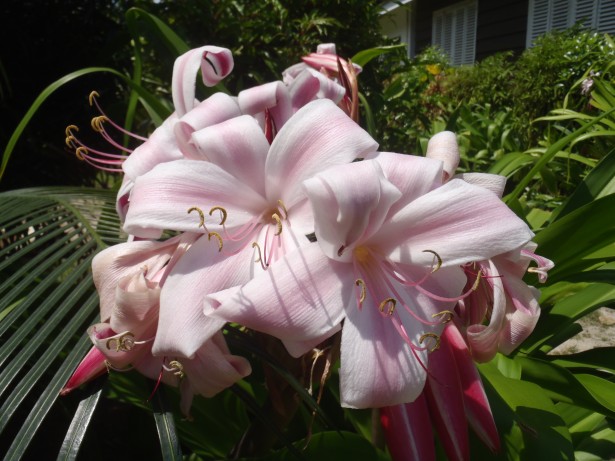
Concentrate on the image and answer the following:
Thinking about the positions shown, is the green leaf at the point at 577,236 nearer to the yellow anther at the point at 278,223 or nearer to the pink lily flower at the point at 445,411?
the pink lily flower at the point at 445,411

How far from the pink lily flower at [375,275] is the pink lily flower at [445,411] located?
5 centimetres

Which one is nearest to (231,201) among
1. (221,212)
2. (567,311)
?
(221,212)

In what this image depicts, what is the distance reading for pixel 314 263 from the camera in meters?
0.45

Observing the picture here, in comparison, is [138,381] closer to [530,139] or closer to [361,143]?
[361,143]

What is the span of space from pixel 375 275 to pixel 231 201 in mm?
163

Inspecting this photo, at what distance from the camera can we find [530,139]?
4840 mm

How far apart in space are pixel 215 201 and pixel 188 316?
12 cm

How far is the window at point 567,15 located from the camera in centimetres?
621

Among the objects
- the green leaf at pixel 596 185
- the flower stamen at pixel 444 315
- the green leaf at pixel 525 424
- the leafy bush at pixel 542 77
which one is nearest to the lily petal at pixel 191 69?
the flower stamen at pixel 444 315

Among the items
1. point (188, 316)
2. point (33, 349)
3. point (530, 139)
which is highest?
point (188, 316)

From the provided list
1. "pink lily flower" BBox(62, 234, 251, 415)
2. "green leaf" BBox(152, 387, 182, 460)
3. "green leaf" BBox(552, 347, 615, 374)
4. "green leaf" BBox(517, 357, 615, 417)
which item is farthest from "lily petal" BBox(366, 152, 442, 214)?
"green leaf" BBox(552, 347, 615, 374)

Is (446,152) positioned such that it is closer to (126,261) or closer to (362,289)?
(362,289)

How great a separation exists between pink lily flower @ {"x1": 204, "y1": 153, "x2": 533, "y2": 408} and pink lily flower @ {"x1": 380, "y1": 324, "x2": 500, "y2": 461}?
0.17 ft

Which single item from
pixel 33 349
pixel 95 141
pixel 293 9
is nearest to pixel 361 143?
pixel 33 349
